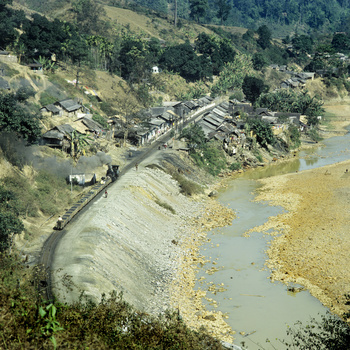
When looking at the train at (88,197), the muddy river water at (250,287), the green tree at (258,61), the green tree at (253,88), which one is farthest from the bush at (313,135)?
the train at (88,197)

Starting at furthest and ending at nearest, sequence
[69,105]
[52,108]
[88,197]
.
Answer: [69,105]
[52,108]
[88,197]

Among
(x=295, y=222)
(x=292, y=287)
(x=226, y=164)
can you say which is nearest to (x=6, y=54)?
(x=226, y=164)

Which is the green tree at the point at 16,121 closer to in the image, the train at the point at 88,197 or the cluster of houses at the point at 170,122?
the cluster of houses at the point at 170,122

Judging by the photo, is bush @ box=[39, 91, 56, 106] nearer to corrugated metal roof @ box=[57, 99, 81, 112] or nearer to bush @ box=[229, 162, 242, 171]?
corrugated metal roof @ box=[57, 99, 81, 112]

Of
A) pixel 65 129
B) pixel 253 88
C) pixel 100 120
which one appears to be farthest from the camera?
pixel 253 88

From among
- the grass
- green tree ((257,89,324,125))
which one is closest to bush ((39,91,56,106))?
the grass

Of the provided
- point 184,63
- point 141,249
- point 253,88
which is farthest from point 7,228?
point 184,63

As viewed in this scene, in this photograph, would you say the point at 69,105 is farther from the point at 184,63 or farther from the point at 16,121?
the point at 184,63
